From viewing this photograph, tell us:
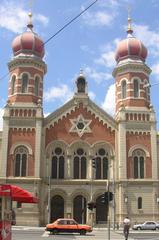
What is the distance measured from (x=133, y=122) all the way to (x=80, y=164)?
888cm

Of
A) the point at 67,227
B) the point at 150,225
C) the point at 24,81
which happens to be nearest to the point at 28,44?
the point at 24,81

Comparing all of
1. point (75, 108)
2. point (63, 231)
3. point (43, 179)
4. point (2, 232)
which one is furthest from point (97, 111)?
point (2, 232)

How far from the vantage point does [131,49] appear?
6012cm

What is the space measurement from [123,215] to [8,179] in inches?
579

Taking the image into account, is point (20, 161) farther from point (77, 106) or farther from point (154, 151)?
point (154, 151)

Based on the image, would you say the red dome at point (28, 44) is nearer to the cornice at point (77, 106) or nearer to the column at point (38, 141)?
the cornice at point (77, 106)

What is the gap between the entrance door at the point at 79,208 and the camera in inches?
2119

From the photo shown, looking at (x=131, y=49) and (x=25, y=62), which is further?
(x=131, y=49)

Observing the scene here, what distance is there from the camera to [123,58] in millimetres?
60594

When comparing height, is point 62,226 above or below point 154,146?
below

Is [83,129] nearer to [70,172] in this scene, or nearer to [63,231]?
[70,172]

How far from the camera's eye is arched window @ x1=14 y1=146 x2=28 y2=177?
53.7 metres

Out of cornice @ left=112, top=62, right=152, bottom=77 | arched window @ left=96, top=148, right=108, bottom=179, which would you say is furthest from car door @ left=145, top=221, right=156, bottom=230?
cornice @ left=112, top=62, right=152, bottom=77

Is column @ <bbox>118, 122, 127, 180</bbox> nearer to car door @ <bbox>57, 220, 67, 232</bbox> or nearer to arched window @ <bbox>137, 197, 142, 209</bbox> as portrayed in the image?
arched window @ <bbox>137, 197, 142, 209</bbox>
